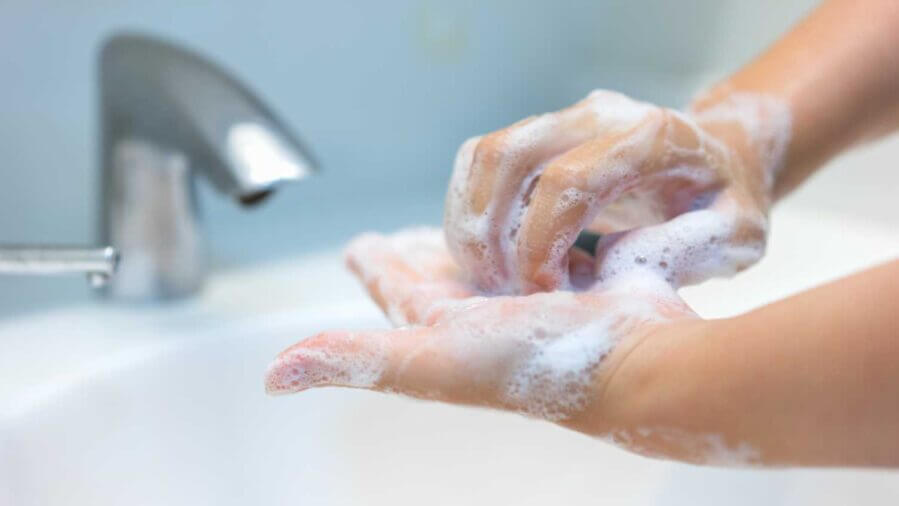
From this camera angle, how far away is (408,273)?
467 mm

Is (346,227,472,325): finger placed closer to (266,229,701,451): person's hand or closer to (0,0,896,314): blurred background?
(266,229,701,451): person's hand

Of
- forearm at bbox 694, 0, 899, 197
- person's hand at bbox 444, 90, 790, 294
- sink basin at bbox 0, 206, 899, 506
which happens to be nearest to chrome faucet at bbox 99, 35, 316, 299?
sink basin at bbox 0, 206, 899, 506

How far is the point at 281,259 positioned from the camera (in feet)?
2.34

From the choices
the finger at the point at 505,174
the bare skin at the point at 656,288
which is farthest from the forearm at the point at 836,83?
the finger at the point at 505,174

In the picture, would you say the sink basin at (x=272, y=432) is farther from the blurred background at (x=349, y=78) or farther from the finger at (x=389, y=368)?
the finger at (x=389, y=368)

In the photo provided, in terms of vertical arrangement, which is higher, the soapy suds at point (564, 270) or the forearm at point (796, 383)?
the soapy suds at point (564, 270)

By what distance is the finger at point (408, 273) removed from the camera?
424 mm

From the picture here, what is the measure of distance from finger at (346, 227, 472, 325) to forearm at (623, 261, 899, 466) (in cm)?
12

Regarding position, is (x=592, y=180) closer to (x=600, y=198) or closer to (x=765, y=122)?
(x=600, y=198)

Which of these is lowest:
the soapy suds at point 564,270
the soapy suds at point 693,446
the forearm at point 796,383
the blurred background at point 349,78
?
the soapy suds at point 693,446

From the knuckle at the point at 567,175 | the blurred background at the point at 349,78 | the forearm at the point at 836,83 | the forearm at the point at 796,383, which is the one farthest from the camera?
the blurred background at the point at 349,78

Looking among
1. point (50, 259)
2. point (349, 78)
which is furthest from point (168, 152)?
point (349, 78)

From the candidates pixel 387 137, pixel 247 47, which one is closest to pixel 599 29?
pixel 387 137

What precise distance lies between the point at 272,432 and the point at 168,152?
0.19m
